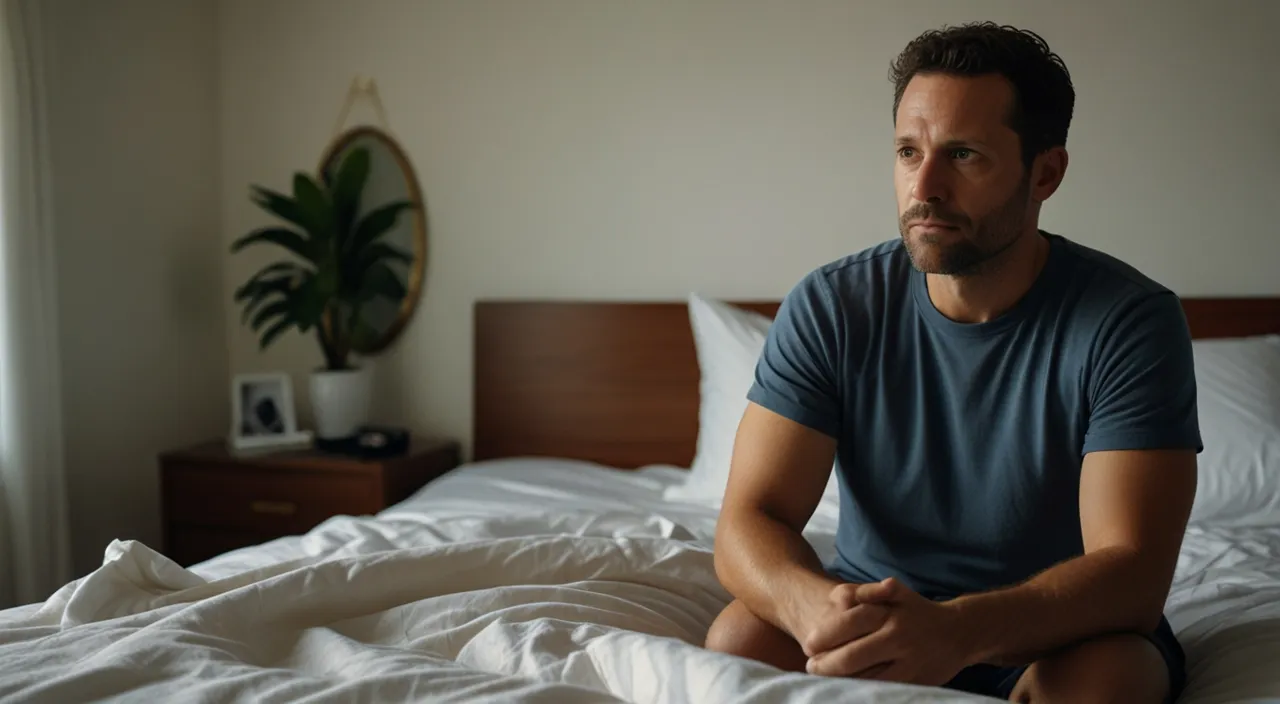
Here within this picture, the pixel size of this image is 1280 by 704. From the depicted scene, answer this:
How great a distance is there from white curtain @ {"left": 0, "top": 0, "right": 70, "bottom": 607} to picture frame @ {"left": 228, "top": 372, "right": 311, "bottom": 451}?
1.51 feet

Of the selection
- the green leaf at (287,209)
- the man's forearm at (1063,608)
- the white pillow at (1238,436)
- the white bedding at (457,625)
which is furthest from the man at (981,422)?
the green leaf at (287,209)

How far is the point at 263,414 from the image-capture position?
2.90 meters

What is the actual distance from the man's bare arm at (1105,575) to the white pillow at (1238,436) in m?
0.90

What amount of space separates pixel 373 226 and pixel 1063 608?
7.14 ft

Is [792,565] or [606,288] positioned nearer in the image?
[792,565]

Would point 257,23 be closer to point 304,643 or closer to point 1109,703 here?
point 304,643

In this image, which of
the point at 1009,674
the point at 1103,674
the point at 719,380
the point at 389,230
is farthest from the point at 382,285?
the point at 1103,674

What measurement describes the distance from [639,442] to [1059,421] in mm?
1590

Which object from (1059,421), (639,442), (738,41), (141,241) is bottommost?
(639,442)

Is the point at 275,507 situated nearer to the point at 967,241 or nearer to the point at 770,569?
the point at 770,569

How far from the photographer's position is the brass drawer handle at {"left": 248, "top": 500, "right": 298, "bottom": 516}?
8.80 ft

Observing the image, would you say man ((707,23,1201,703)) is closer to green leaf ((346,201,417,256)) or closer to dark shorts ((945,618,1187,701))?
dark shorts ((945,618,1187,701))

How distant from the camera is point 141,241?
2.90 meters

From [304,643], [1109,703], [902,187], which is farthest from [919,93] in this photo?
[304,643]
